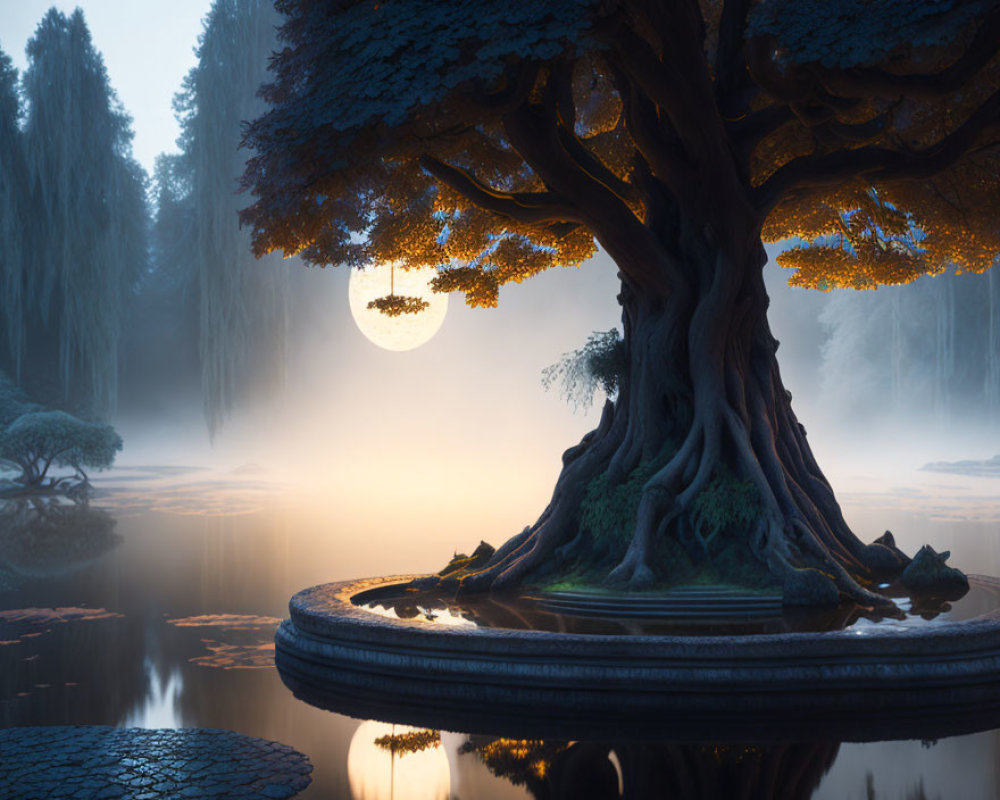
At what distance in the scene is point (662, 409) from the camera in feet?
29.4

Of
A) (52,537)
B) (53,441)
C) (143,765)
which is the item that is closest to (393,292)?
(143,765)

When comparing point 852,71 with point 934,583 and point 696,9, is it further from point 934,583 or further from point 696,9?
point 934,583

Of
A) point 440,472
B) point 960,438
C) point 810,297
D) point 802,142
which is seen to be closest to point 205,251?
point 440,472

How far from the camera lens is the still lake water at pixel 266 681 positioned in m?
4.44

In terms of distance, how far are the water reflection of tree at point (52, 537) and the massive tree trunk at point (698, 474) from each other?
253 inches

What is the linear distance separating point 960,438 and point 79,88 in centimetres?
3301

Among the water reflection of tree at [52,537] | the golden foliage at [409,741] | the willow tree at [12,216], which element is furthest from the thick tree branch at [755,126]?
the willow tree at [12,216]

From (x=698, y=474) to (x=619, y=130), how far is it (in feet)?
13.1

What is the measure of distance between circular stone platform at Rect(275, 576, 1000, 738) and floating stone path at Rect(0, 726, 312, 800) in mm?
928

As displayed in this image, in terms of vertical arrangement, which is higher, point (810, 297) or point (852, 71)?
point (810, 297)

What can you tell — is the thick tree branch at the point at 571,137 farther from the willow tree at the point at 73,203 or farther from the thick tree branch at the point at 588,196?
the willow tree at the point at 73,203

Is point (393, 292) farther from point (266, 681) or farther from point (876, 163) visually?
point (266, 681)

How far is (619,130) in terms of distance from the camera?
10.5 metres

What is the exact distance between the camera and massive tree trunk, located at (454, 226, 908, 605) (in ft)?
25.9
